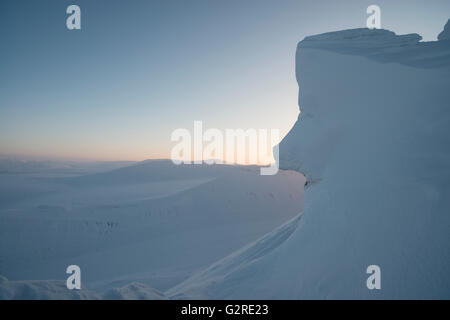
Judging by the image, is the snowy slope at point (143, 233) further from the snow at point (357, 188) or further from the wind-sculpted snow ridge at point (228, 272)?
the wind-sculpted snow ridge at point (228, 272)

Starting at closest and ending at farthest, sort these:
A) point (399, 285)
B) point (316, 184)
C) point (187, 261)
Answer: point (399, 285)
point (316, 184)
point (187, 261)

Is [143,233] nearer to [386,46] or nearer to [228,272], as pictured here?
[228,272]

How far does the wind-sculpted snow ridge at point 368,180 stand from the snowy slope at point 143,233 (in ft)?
23.8

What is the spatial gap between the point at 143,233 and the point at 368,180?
59.7 feet

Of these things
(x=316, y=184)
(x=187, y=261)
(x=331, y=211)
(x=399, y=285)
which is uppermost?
(x=316, y=184)

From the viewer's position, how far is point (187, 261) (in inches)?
618

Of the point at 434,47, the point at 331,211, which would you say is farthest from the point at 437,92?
the point at 331,211

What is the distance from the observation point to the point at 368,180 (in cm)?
641

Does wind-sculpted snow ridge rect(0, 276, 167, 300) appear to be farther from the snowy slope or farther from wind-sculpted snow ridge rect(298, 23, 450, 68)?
wind-sculpted snow ridge rect(298, 23, 450, 68)

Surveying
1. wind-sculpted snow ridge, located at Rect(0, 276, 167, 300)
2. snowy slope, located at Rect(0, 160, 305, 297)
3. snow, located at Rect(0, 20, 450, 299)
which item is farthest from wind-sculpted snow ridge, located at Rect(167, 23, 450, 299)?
snowy slope, located at Rect(0, 160, 305, 297)

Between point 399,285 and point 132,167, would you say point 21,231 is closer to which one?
point 399,285

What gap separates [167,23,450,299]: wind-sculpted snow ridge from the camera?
5145 mm

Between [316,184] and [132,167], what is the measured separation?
57024 millimetres

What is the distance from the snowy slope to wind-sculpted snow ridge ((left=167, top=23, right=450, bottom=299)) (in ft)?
23.8
